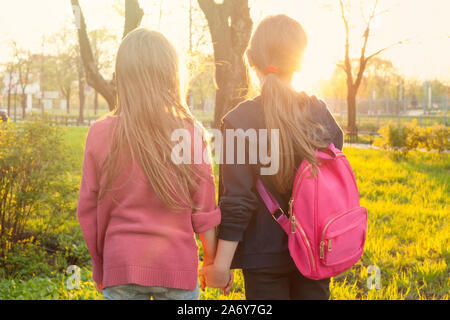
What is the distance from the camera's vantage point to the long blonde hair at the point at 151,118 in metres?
1.93

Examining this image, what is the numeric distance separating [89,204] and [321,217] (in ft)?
3.13

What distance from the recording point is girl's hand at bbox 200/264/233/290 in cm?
209

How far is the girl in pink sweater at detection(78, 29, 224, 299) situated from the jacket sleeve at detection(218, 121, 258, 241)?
8cm

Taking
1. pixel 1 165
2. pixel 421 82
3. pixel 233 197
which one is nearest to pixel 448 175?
pixel 1 165

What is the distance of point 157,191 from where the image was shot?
191 centimetres

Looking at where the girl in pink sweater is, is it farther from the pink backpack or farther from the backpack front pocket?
the backpack front pocket

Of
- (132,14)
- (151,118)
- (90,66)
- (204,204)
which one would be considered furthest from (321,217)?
(90,66)

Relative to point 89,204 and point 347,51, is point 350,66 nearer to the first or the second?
point 347,51

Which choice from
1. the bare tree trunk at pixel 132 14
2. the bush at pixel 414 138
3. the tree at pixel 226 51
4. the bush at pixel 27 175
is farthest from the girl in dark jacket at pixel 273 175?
the bush at pixel 414 138

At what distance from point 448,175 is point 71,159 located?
7341 millimetres

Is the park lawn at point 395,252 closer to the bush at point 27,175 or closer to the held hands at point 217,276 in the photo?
the bush at point 27,175

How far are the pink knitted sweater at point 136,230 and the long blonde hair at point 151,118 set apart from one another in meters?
0.04

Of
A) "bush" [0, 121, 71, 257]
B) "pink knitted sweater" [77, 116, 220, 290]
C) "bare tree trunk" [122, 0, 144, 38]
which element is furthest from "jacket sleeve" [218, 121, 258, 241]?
"bare tree trunk" [122, 0, 144, 38]

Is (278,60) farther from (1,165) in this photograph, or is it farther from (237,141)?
(1,165)
